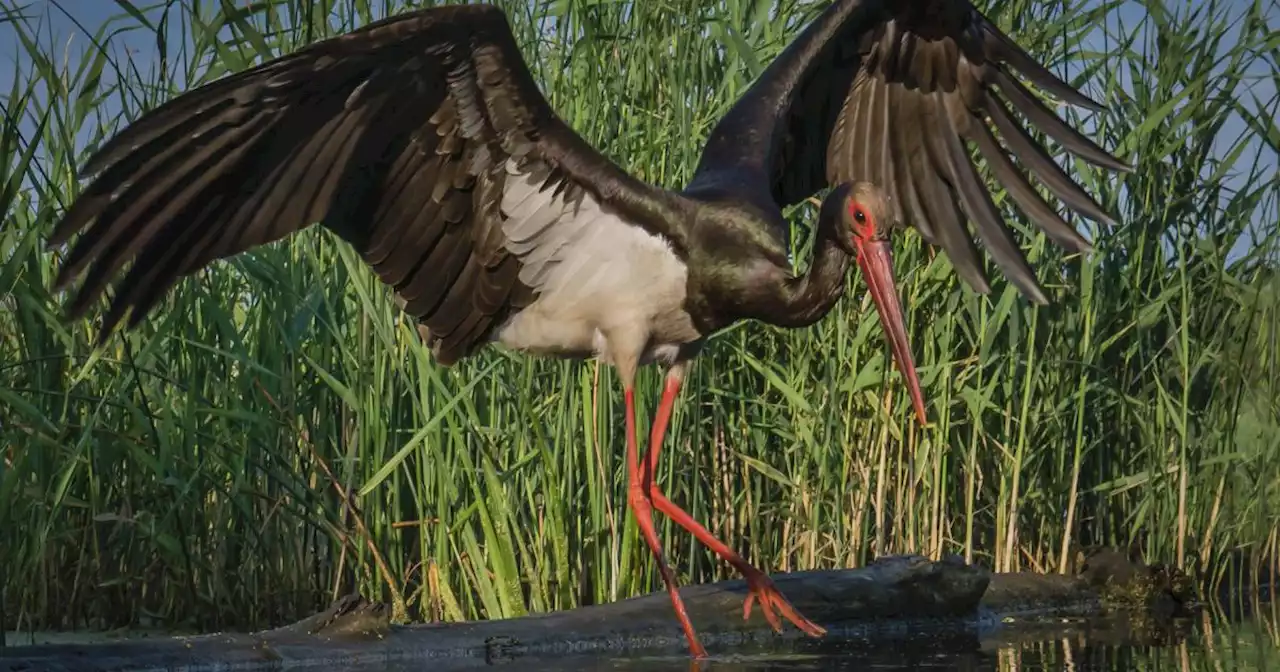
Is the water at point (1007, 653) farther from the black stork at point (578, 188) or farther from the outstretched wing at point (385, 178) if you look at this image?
the outstretched wing at point (385, 178)

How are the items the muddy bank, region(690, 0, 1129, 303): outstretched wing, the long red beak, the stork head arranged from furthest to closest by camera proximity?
region(690, 0, 1129, 303): outstretched wing < the stork head < the long red beak < the muddy bank

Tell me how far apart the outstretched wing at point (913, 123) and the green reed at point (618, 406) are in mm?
213

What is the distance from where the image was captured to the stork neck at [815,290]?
4.79 metres

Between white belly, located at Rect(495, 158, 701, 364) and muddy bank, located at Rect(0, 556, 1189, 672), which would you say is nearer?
muddy bank, located at Rect(0, 556, 1189, 672)

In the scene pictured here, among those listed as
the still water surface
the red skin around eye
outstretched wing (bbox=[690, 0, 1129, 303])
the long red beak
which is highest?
outstretched wing (bbox=[690, 0, 1129, 303])

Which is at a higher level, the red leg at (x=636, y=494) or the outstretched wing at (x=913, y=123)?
the outstretched wing at (x=913, y=123)

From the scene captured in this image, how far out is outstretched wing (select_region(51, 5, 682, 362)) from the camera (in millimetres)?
4000

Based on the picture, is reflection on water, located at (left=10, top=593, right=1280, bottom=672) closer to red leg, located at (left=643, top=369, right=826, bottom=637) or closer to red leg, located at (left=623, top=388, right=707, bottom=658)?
red leg, located at (left=643, top=369, right=826, bottom=637)

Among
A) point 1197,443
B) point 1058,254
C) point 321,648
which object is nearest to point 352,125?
point 321,648

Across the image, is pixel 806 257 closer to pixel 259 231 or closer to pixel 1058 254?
pixel 1058 254

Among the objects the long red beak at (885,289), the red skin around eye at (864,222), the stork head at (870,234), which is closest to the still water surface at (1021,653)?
the long red beak at (885,289)

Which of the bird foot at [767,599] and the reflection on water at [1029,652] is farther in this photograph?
the bird foot at [767,599]

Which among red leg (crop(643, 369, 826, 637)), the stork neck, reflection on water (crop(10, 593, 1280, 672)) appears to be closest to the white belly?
red leg (crop(643, 369, 826, 637))

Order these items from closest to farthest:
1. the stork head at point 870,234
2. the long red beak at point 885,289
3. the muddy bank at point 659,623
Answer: the muddy bank at point 659,623 → the long red beak at point 885,289 → the stork head at point 870,234
